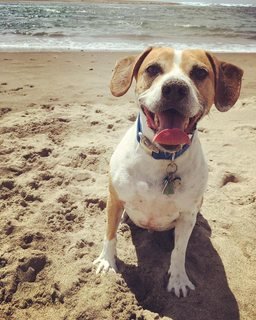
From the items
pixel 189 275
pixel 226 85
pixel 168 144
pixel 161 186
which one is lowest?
pixel 189 275

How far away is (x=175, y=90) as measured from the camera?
7.54ft

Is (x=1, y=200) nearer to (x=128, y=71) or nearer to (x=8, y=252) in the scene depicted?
(x=8, y=252)

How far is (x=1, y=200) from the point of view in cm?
355

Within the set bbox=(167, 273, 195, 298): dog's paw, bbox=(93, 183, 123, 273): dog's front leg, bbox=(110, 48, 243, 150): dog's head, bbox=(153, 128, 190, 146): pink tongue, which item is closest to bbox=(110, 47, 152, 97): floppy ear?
bbox=(110, 48, 243, 150): dog's head

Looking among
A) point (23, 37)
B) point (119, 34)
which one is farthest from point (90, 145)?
point (119, 34)

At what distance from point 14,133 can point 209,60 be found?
3.00m

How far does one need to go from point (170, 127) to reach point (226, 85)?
66cm

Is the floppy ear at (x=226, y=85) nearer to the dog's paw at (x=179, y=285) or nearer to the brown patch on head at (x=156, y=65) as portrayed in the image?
the brown patch on head at (x=156, y=65)

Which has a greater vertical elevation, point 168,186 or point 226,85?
point 226,85

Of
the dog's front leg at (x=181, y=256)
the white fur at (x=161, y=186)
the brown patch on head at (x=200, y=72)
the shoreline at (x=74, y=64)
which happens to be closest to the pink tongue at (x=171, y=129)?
the white fur at (x=161, y=186)

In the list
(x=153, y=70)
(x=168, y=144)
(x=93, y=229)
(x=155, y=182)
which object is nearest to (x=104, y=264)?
(x=93, y=229)

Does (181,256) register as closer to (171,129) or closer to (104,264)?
(104,264)

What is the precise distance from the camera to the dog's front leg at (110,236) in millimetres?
2824

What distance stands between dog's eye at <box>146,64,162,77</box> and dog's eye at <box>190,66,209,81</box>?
227 millimetres
